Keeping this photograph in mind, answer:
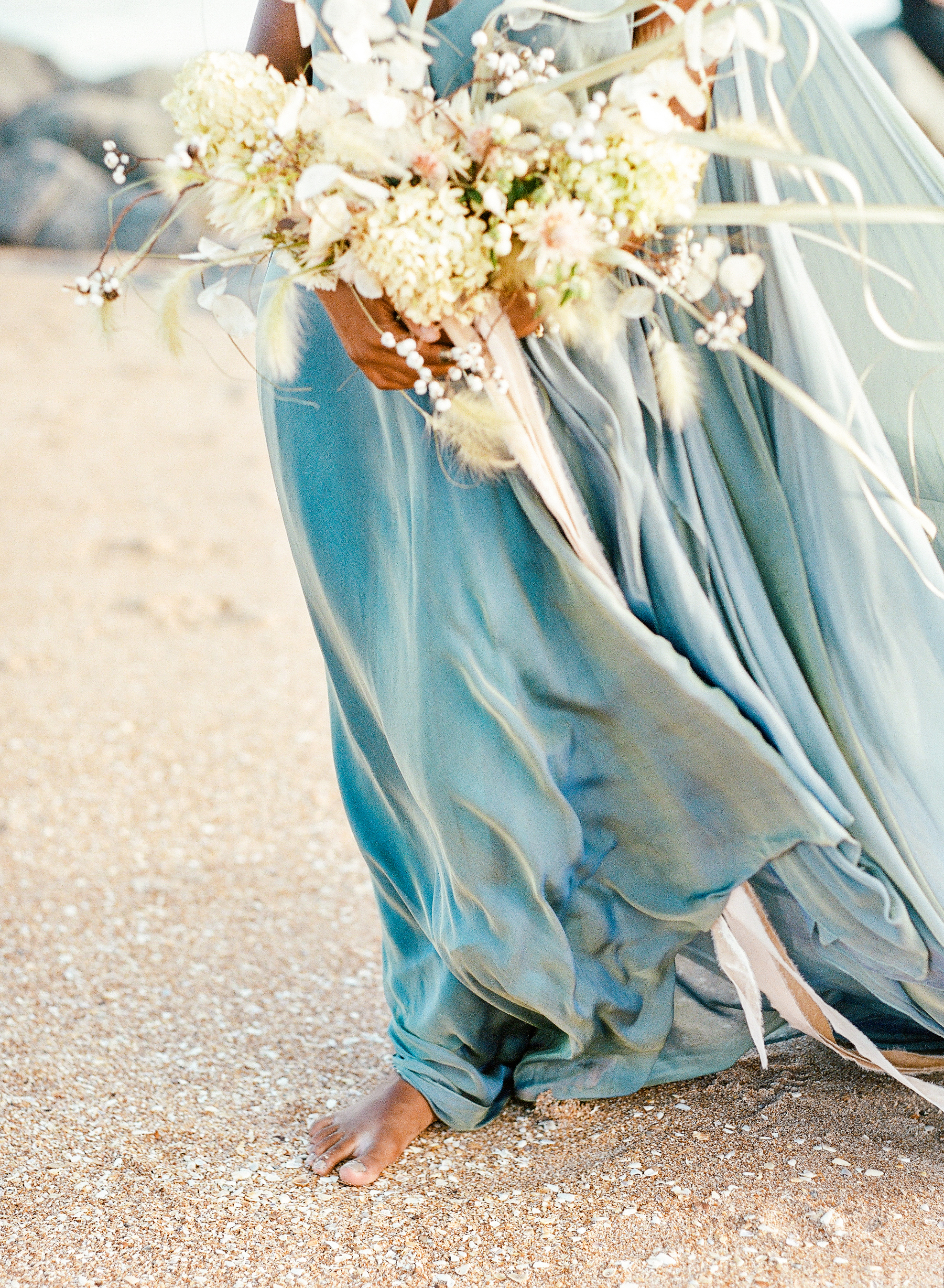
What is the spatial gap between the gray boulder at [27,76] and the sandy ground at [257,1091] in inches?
517

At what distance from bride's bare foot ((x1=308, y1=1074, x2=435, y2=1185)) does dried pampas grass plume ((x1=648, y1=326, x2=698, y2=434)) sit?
44.0 inches

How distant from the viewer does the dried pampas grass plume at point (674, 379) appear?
4.96ft

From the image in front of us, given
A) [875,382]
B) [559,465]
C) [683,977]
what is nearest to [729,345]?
[559,465]

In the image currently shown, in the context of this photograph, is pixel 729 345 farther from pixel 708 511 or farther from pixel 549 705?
pixel 549 705

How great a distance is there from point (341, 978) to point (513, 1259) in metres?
1.02

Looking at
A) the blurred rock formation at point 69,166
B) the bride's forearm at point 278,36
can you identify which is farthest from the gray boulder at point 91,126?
the bride's forearm at point 278,36

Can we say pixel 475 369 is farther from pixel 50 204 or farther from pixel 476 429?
pixel 50 204

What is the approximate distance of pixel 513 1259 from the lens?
62.9 inches

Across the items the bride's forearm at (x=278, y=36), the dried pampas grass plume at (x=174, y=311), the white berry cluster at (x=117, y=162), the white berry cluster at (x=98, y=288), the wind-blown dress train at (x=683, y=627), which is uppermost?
the bride's forearm at (x=278, y=36)

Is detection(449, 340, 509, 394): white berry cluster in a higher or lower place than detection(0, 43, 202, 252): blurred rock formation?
lower

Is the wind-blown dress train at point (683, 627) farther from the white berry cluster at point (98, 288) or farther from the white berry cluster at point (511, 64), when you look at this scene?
the white berry cluster at point (98, 288)

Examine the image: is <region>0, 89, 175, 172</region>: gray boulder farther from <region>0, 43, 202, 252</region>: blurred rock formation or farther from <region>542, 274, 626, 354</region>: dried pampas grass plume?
<region>542, 274, 626, 354</region>: dried pampas grass plume

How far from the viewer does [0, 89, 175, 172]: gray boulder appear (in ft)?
42.4

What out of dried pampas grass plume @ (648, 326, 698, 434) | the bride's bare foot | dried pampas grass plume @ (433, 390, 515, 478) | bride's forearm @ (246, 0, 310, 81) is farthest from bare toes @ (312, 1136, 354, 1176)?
bride's forearm @ (246, 0, 310, 81)
